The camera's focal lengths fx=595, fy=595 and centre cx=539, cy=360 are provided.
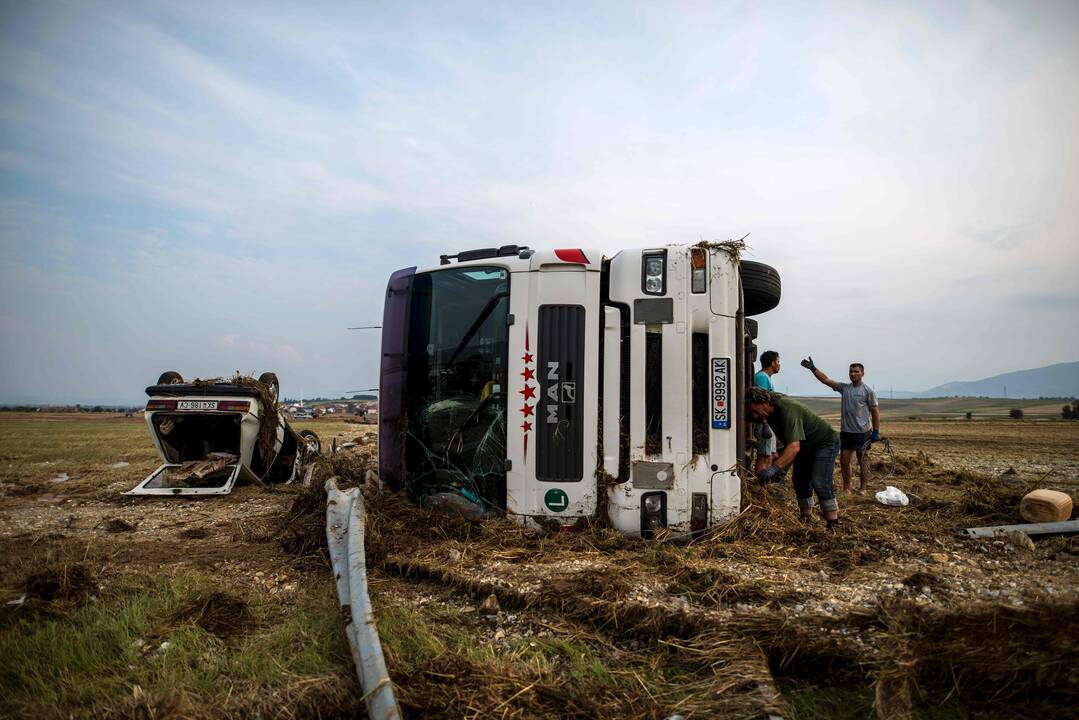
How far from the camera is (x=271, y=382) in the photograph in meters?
9.11

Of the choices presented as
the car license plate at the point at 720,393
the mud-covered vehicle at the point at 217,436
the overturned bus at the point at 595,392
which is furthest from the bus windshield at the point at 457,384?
the mud-covered vehicle at the point at 217,436

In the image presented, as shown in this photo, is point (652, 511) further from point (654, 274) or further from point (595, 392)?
point (654, 274)

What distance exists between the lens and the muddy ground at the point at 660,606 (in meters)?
2.44

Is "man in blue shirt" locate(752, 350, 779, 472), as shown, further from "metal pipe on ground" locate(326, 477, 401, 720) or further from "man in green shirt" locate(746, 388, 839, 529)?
"metal pipe on ground" locate(326, 477, 401, 720)

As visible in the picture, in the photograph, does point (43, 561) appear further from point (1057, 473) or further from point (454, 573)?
point (1057, 473)

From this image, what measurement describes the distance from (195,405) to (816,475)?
7643 millimetres

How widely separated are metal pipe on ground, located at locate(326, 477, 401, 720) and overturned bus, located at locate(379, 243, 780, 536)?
772mm

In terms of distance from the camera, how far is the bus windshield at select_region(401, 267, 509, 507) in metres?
4.79

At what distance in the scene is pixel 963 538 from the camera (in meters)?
4.29

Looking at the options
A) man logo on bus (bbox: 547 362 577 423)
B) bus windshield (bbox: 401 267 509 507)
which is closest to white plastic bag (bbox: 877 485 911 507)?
man logo on bus (bbox: 547 362 577 423)

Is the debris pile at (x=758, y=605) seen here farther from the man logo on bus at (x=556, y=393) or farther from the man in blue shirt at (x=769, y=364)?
the man in blue shirt at (x=769, y=364)

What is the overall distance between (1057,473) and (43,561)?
12112mm

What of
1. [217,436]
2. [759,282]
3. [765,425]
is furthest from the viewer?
[217,436]

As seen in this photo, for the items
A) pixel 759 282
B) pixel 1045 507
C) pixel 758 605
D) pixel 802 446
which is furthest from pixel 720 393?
pixel 1045 507
